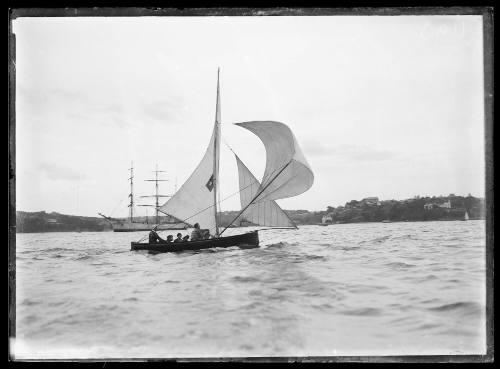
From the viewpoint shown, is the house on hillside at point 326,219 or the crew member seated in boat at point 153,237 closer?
the house on hillside at point 326,219

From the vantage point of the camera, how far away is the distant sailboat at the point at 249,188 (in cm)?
484

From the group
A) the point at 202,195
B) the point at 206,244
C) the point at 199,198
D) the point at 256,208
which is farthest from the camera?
the point at 206,244

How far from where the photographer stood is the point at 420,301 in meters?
4.27

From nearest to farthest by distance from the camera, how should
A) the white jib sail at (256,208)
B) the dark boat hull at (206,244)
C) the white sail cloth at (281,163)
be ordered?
the white sail cloth at (281,163) → the white jib sail at (256,208) → the dark boat hull at (206,244)

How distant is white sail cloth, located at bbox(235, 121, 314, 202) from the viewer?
4723mm

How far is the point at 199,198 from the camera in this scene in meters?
7.53

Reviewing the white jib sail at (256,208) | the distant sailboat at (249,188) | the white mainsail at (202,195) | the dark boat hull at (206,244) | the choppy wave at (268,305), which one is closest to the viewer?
the choppy wave at (268,305)

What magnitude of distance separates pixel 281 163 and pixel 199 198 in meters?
2.33

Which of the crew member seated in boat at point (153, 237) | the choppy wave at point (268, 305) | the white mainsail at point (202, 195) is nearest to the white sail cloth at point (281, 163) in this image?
the white mainsail at point (202, 195)

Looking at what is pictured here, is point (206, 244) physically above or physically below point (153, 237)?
below

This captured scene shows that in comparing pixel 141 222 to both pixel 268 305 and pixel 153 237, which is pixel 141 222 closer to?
pixel 153 237

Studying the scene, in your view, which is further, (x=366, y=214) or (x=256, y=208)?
(x=256, y=208)

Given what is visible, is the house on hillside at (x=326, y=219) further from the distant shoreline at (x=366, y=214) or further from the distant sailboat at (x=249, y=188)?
the distant sailboat at (x=249, y=188)

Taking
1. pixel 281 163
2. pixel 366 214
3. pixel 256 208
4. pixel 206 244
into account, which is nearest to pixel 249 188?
pixel 281 163
